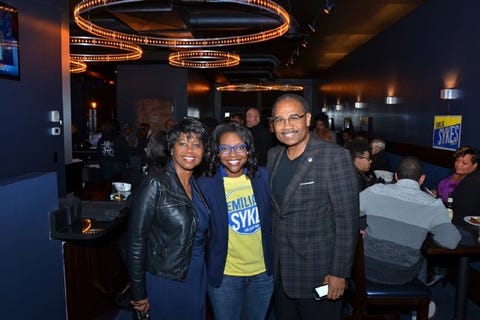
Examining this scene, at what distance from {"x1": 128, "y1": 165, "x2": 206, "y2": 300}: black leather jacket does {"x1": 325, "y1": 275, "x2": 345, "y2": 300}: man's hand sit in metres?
0.75

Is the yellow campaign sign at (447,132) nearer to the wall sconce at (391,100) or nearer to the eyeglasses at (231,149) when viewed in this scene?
the wall sconce at (391,100)

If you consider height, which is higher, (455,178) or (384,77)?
(384,77)

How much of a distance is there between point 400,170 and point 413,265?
648 mm

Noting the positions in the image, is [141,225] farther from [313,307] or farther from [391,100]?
[391,100]

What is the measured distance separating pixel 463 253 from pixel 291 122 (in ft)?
5.64

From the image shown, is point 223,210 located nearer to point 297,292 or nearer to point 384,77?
point 297,292

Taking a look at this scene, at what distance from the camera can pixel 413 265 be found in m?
2.68

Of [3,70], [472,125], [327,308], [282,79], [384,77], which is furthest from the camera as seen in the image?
[282,79]

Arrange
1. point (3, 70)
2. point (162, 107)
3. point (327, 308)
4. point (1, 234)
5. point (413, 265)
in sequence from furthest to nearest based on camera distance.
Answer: point (162, 107)
point (3, 70)
point (413, 265)
point (327, 308)
point (1, 234)

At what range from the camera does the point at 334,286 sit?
207 centimetres

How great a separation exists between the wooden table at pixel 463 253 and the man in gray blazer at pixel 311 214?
104cm

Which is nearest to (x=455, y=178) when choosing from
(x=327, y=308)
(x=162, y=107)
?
(x=327, y=308)

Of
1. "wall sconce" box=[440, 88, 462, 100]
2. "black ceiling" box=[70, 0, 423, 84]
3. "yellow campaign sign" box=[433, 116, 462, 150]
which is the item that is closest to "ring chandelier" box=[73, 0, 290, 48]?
"black ceiling" box=[70, 0, 423, 84]

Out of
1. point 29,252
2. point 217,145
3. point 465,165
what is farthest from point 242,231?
point 465,165
